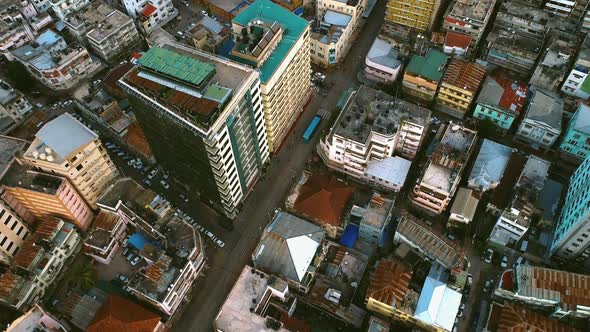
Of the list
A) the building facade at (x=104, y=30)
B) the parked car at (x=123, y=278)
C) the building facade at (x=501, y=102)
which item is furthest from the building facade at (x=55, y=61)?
the building facade at (x=501, y=102)

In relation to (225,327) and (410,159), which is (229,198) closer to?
(225,327)

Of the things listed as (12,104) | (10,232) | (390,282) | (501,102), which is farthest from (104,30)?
(501,102)

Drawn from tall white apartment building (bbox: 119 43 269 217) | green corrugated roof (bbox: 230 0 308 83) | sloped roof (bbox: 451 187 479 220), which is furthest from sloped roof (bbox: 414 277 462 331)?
green corrugated roof (bbox: 230 0 308 83)

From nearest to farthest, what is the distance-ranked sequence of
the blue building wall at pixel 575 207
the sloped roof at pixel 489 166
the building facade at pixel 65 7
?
the blue building wall at pixel 575 207
the sloped roof at pixel 489 166
the building facade at pixel 65 7

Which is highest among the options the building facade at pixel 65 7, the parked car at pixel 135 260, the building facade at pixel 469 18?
the building facade at pixel 469 18

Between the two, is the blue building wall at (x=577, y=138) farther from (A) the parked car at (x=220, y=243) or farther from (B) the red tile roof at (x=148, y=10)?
(B) the red tile roof at (x=148, y=10)

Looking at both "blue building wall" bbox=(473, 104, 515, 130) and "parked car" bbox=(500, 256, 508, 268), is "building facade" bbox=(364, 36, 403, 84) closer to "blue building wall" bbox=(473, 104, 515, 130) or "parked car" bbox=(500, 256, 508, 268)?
"blue building wall" bbox=(473, 104, 515, 130)
